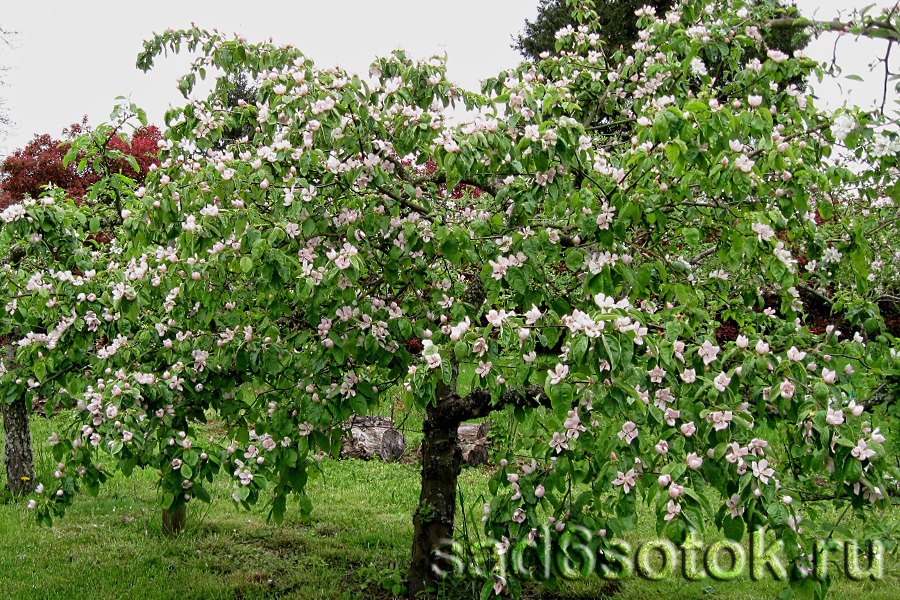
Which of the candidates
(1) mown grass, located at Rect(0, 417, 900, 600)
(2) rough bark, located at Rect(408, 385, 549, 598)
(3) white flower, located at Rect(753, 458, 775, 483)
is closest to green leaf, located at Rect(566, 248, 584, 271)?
(3) white flower, located at Rect(753, 458, 775, 483)

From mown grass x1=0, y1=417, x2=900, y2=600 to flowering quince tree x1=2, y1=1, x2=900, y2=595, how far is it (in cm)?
113

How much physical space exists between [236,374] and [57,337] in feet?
3.00

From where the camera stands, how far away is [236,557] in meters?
5.62

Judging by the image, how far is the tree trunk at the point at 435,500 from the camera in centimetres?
460

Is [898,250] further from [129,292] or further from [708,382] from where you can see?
[129,292]

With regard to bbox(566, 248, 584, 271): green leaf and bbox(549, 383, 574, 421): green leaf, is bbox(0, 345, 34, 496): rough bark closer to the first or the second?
bbox(566, 248, 584, 271): green leaf

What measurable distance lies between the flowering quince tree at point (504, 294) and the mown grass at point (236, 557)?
113 centimetres

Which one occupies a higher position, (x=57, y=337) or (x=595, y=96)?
(x=595, y=96)

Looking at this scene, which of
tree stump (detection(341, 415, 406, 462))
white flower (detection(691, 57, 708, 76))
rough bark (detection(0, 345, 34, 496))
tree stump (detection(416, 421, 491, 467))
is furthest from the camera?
tree stump (detection(341, 415, 406, 462))

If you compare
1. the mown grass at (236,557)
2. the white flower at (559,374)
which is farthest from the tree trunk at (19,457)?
the white flower at (559,374)

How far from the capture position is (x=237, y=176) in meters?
3.38

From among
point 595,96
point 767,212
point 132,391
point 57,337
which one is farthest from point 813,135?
point 57,337

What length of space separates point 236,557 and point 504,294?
3.22 m

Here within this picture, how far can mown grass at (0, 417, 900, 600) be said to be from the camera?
16.0 ft
